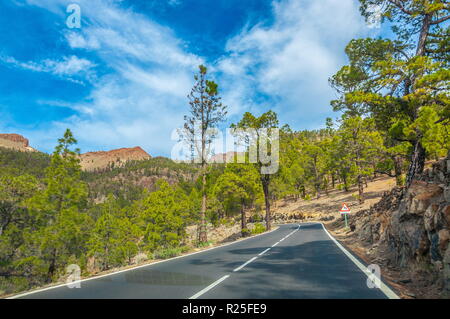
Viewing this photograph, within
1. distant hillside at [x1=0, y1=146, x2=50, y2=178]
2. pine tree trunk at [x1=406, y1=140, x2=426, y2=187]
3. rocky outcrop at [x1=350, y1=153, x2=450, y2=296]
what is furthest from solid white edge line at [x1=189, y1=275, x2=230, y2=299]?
distant hillside at [x1=0, y1=146, x2=50, y2=178]

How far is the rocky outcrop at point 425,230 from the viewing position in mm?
4863

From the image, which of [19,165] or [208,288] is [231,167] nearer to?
[208,288]

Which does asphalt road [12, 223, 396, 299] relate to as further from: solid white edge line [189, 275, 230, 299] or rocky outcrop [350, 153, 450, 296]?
rocky outcrop [350, 153, 450, 296]

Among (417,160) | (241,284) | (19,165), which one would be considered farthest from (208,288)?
(19,165)

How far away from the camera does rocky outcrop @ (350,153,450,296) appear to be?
16.0 feet

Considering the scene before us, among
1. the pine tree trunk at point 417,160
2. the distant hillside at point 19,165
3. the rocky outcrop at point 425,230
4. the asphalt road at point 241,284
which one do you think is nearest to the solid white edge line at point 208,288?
the asphalt road at point 241,284

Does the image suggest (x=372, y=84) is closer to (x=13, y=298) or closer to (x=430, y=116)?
(x=430, y=116)

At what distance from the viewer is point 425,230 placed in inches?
222

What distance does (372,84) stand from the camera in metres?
11.5

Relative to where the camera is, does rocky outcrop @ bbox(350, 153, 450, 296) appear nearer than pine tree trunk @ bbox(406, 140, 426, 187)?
Yes
